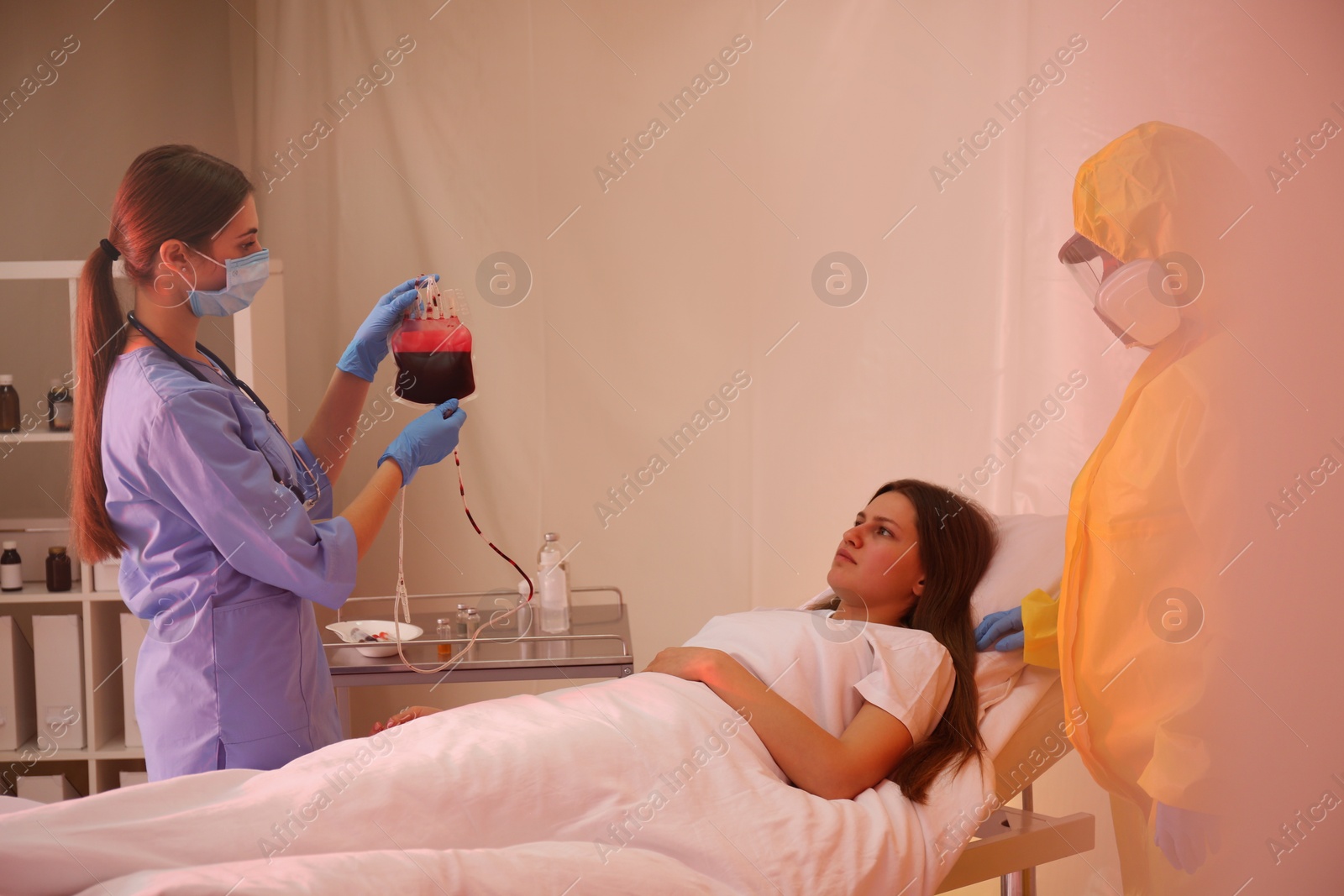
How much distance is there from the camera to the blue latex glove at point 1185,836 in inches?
35.6

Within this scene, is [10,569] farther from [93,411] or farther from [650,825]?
[650,825]

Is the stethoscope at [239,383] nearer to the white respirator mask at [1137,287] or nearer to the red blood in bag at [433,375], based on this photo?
the red blood in bag at [433,375]

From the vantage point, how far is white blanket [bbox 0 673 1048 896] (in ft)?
3.48

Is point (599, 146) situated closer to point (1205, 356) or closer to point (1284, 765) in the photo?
point (1205, 356)

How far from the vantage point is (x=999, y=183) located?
1.94 m

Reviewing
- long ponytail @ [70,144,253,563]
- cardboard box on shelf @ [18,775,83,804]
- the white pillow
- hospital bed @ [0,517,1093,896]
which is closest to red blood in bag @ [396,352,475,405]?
long ponytail @ [70,144,253,563]

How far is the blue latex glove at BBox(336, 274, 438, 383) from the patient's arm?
915 millimetres

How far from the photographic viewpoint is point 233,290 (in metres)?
1.55

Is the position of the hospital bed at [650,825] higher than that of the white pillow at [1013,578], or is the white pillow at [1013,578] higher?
the white pillow at [1013,578]

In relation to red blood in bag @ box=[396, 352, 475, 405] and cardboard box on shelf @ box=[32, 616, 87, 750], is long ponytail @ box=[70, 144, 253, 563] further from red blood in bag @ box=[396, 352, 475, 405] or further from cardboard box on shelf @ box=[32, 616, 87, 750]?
cardboard box on shelf @ box=[32, 616, 87, 750]

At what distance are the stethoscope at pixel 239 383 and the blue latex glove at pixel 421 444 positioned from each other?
5.8 inches

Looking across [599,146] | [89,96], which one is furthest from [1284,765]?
[89,96]

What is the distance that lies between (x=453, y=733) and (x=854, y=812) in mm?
546

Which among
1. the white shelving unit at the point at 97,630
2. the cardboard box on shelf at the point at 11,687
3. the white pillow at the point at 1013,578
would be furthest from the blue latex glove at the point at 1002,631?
the cardboard box on shelf at the point at 11,687
